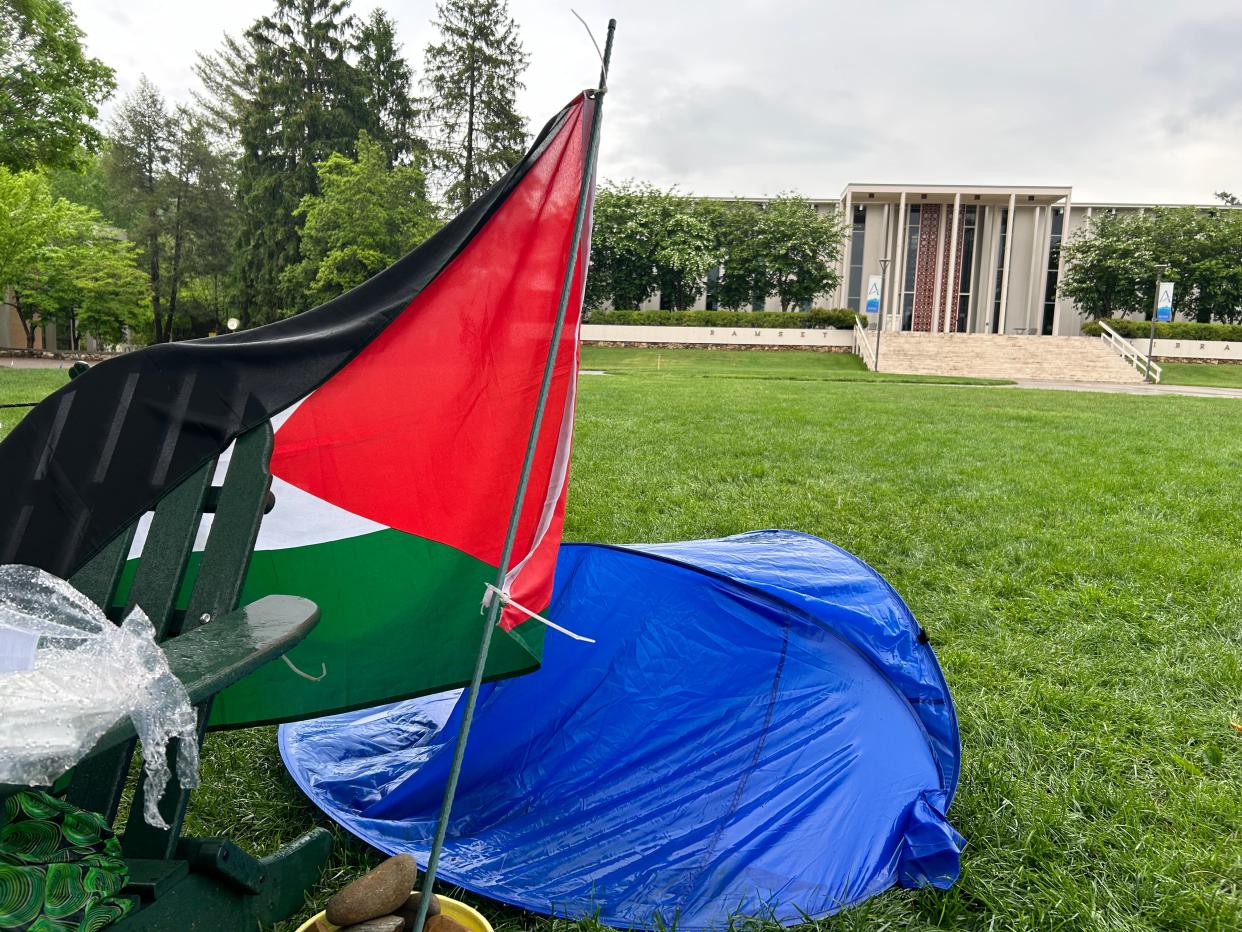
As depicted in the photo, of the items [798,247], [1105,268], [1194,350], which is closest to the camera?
[1194,350]

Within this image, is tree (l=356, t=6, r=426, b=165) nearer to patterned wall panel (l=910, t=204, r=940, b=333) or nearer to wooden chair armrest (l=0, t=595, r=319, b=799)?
patterned wall panel (l=910, t=204, r=940, b=333)

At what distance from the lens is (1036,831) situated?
2.61 meters

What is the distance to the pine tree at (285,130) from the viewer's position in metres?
36.1

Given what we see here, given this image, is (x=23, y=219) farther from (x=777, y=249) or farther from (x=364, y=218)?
(x=777, y=249)

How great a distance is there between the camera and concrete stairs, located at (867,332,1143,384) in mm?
28781

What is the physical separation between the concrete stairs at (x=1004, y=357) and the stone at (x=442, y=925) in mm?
28545

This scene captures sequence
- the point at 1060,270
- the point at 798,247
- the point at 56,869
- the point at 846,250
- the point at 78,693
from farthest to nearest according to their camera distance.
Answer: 1. the point at 846,250
2. the point at 1060,270
3. the point at 798,247
4. the point at 56,869
5. the point at 78,693

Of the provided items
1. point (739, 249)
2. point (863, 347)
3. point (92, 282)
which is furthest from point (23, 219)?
point (739, 249)

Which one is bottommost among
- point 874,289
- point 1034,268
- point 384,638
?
point 384,638

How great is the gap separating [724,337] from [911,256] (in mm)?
15348

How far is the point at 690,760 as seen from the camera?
2.60 m

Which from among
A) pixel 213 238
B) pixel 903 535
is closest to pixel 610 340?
pixel 213 238

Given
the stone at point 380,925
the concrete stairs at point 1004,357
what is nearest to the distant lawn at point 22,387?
the stone at point 380,925

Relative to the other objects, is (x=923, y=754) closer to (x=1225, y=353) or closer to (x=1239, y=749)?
(x=1239, y=749)
